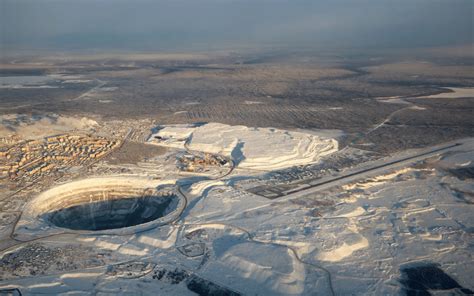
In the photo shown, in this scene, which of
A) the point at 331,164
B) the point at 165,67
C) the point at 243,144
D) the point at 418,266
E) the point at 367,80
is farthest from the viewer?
the point at 165,67

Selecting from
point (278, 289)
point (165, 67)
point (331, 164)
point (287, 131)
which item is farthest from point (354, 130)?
point (165, 67)

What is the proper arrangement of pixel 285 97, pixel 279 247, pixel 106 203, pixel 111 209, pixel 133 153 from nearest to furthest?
pixel 279 247 → pixel 111 209 → pixel 106 203 → pixel 133 153 → pixel 285 97

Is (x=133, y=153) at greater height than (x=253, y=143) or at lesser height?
greater

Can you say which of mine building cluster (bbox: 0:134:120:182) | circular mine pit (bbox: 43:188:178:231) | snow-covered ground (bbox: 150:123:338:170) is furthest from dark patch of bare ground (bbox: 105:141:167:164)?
circular mine pit (bbox: 43:188:178:231)

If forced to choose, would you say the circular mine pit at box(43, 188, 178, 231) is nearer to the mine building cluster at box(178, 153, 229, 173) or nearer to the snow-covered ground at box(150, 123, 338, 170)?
the mine building cluster at box(178, 153, 229, 173)

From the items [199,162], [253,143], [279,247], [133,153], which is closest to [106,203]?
[199,162]

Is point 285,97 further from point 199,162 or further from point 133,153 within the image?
point 199,162

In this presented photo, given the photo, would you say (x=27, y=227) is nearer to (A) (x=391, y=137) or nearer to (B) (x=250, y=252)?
(B) (x=250, y=252)
